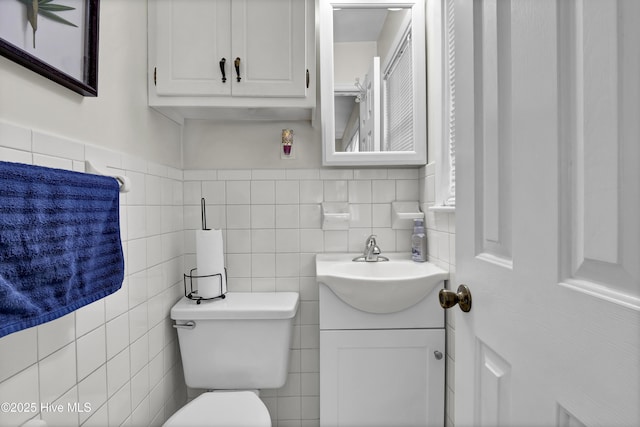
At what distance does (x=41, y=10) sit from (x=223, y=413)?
1.29 metres

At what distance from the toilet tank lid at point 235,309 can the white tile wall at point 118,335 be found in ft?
0.32

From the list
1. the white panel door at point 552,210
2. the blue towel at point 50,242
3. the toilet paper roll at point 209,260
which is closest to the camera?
the white panel door at point 552,210

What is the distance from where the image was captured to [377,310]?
136cm

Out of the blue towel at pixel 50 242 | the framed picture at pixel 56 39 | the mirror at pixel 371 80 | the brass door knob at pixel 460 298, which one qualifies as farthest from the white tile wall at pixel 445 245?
the framed picture at pixel 56 39

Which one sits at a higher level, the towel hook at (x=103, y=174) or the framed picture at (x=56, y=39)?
the framed picture at (x=56, y=39)

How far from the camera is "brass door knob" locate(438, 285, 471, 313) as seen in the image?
75cm

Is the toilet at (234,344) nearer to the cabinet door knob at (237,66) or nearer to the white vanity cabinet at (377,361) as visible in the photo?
the white vanity cabinet at (377,361)

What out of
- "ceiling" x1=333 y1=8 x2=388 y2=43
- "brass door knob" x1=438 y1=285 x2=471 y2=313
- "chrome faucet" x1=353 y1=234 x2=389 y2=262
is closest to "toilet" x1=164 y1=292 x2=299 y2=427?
"chrome faucet" x1=353 y1=234 x2=389 y2=262

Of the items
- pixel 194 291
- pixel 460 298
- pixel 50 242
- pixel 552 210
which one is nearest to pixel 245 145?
pixel 194 291

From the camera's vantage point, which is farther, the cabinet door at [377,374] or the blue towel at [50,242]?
the cabinet door at [377,374]

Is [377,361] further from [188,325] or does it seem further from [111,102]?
[111,102]

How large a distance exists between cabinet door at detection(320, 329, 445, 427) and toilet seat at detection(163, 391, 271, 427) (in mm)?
287

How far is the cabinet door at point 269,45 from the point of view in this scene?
1423 millimetres

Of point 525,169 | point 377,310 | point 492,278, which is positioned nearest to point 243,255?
point 377,310
